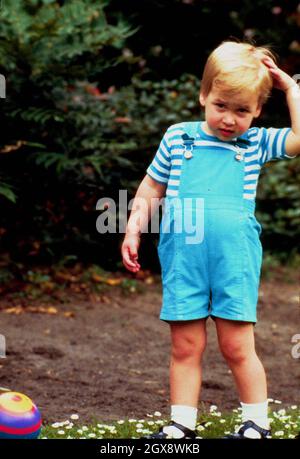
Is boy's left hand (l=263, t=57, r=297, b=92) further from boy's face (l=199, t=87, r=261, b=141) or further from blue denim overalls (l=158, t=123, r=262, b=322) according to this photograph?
blue denim overalls (l=158, t=123, r=262, b=322)

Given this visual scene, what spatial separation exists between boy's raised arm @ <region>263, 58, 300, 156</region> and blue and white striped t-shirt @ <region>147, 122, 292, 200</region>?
0.03 metres

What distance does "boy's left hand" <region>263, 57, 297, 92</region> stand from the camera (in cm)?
355

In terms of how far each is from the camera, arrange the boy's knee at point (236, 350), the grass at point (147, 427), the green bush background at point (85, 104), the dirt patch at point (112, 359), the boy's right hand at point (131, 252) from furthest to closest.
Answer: the green bush background at point (85, 104), the dirt patch at point (112, 359), the grass at point (147, 427), the boy's right hand at point (131, 252), the boy's knee at point (236, 350)

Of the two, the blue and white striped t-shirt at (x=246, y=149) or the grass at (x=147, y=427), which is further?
the grass at (x=147, y=427)

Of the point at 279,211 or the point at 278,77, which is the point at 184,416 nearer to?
the point at 278,77

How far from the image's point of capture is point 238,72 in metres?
3.42

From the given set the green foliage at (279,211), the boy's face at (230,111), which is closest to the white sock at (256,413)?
the boy's face at (230,111)

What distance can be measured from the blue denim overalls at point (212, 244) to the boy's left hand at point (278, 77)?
1.20ft

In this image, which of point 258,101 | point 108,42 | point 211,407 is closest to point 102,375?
point 211,407

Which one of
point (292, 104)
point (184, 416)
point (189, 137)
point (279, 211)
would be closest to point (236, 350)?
point (184, 416)

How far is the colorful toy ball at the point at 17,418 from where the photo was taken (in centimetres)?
338

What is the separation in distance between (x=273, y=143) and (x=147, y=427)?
4.60 ft

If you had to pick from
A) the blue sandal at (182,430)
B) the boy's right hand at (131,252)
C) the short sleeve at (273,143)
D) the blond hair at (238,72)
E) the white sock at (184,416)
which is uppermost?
the blond hair at (238,72)

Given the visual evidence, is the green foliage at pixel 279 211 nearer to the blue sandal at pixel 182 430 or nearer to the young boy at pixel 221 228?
the young boy at pixel 221 228
